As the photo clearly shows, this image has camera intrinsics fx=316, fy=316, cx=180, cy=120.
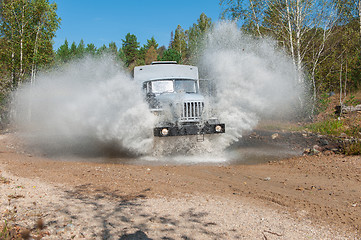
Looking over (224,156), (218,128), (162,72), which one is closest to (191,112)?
(218,128)

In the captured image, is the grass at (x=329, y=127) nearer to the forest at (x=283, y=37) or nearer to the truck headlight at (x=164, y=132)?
the forest at (x=283, y=37)

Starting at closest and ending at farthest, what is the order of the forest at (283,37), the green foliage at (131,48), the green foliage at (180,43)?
the forest at (283,37) → the green foliage at (180,43) → the green foliage at (131,48)

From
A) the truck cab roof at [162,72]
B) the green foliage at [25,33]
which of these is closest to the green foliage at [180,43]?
the green foliage at [25,33]

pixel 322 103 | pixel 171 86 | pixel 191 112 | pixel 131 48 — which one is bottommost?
pixel 191 112

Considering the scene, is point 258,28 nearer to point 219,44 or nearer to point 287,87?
point 219,44

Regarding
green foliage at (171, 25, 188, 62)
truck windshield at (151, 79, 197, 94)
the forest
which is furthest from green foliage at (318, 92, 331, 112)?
green foliage at (171, 25, 188, 62)

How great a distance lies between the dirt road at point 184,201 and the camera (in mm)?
4293

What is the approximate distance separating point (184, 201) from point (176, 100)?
5.58 meters

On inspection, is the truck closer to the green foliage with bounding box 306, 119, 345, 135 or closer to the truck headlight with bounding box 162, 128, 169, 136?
the truck headlight with bounding box 162, 128, 169, 136

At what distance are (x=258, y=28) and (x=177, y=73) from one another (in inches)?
432

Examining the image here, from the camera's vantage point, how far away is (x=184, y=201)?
18.3ft

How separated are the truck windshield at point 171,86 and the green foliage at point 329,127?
7.67 metres

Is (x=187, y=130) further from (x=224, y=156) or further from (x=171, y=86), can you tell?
(x=171, y=86)

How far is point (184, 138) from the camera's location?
37.1ft
